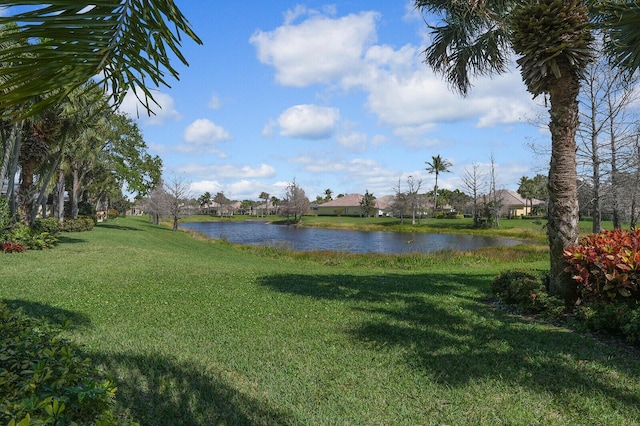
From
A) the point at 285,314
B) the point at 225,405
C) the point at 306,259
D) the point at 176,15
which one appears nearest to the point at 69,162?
the point at 306,259

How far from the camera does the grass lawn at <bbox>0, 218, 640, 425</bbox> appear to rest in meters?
3.93

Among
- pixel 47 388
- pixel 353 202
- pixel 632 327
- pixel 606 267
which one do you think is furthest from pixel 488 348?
pixel 353 202

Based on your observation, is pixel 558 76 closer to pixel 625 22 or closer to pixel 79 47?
pixel 625 22

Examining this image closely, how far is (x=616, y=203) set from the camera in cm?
1739

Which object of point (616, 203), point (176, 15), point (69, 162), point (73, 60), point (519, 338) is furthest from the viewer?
point (69, 162)

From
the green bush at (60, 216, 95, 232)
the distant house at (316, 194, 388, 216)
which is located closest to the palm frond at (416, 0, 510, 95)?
the green bush at (60, 216, 95, 232)

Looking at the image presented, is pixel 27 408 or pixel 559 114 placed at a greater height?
pixel 559 114

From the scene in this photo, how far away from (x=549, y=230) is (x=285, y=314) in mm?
5510

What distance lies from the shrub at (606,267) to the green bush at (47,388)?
23.7ft

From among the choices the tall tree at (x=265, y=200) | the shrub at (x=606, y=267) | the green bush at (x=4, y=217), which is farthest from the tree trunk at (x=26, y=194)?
the tall tree at (x=265, y=200)

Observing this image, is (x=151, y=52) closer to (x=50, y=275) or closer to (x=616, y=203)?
(x=50, y=275)

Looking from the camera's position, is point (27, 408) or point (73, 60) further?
point (27, 408)

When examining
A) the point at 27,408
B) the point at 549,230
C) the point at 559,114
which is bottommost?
the point at 27,408

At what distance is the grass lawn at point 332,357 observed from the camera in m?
3.93
